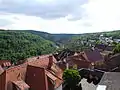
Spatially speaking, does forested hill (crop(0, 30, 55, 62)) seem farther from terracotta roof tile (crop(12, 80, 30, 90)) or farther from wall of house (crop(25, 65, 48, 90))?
terracotta roof tile (crop(12, 80, 30, 90))

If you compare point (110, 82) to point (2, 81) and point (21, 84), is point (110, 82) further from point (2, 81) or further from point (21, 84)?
point (2, 81)

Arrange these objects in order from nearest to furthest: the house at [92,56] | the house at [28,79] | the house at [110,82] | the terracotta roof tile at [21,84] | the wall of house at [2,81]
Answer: the house at [110,82], the wall of house at [2,81], the house at [28,79], the terracotta roof tile at [21,84], the house at [92,56]

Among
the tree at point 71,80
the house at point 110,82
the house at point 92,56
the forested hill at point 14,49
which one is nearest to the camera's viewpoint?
the house at point 110,82

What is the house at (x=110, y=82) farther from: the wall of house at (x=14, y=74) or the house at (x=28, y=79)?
the wall of house at (x=14, y=74)

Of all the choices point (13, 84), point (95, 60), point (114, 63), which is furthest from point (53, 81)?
point (95, 60)

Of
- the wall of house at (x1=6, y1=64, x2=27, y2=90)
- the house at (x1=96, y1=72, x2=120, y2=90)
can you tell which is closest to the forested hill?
the wall of house at (x1=6, y1=64, x2=27, y2=90)

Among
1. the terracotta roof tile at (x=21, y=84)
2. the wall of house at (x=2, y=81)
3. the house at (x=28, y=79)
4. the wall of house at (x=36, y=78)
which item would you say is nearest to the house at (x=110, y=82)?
the house at (x=28, y=79)

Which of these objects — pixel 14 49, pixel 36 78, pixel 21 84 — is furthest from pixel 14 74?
pixel 14 49

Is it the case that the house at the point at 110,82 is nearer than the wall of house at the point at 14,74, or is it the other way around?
the house at the point at 110,82
